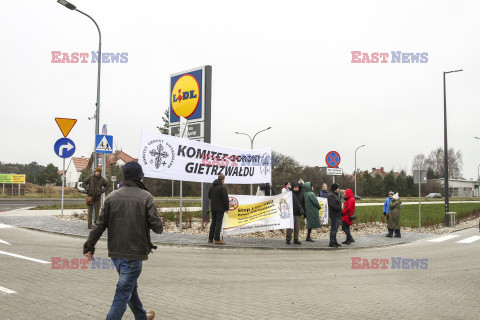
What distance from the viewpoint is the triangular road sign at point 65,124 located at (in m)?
16.2

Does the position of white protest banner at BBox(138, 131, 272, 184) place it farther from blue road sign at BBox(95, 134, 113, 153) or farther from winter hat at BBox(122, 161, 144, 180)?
winter hat at BBox(122, 161, 144, 180)

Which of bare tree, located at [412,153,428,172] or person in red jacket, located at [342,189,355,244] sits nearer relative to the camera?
person in red jacket, located at [342,189,355,244]

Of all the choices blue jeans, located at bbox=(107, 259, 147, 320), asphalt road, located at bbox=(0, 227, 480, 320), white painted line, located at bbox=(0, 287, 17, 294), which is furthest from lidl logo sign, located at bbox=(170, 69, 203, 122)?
blue jeans, located at bbox=(107, 259, 147, 320)

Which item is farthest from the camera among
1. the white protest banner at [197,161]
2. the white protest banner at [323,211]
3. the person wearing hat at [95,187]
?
the white protest banner at [323,211]

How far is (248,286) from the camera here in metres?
6.91

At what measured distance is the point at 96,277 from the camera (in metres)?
7.21

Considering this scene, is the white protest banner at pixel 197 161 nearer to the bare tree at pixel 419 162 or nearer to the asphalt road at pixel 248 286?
the asphalt road at pixel 248 286

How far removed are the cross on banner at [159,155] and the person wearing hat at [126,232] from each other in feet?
26.4

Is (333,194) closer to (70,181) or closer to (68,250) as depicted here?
(68,250)

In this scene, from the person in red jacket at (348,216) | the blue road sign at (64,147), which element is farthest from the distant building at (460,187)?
the blue road sign at (64,147)

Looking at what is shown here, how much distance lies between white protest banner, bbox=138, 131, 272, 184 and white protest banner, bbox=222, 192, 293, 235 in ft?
3.96

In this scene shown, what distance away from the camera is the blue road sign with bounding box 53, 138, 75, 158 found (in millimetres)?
16406

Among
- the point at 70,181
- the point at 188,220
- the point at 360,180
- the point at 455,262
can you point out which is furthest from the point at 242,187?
the point at 70,181

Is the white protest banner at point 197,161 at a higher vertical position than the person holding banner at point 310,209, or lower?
higher
